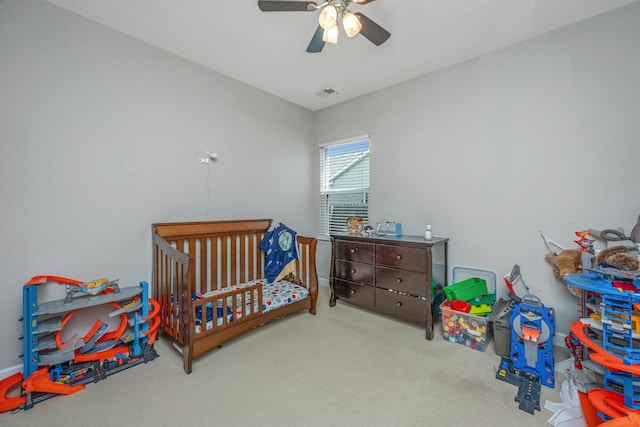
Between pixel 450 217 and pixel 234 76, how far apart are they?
2.97 m

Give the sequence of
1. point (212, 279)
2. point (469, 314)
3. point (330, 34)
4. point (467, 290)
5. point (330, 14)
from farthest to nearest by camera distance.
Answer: point (212, 279)
point (467, 290)
point (469, 314)
point (330, 34)
point (330, 14)

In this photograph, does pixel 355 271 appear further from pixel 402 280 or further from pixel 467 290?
pixel 467 290

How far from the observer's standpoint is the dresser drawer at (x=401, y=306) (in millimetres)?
2529

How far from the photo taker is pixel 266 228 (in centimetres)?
343

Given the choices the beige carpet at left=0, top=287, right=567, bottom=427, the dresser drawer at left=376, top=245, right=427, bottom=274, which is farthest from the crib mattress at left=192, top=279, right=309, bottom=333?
the dresser drawer at left=376, top=245, right=427, bottom=274

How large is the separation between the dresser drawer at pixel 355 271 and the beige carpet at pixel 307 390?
68 cm

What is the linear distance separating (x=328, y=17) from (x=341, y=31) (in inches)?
33.0

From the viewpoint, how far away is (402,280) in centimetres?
265

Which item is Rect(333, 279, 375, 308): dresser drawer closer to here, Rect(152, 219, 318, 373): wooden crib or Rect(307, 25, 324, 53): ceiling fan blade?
Rect(152, 219, 318, 373): wooden crib

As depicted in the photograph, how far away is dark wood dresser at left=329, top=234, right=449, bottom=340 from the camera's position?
2512 millimetres

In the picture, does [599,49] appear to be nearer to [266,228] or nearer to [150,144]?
[266,228]

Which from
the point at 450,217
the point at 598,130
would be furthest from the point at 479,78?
the point at 450,217

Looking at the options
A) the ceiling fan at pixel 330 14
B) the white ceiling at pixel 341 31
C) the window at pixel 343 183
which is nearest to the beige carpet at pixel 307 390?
the window at pixel 343 183

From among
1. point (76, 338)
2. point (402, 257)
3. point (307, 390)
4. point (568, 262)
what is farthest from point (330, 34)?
point (76, 338)
